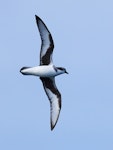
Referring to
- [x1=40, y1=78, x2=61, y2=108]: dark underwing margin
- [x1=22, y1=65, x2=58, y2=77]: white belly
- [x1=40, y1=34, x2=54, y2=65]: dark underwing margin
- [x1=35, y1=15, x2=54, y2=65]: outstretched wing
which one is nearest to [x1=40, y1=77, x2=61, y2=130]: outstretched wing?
[x1=40, y1=78, x2=61, y2=108]: dark underwing margin

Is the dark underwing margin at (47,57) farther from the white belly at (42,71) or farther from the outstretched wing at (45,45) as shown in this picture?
the white belly at (42,71)

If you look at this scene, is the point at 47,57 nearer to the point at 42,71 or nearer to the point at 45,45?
the point at 45,45

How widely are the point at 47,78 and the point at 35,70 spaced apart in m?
2.77

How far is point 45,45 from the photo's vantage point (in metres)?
38.8

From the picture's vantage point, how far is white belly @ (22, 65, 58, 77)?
3694 cm

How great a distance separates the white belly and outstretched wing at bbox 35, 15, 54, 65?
31.7 inches

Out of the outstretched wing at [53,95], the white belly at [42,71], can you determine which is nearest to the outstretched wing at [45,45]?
the white belly at [42,71]

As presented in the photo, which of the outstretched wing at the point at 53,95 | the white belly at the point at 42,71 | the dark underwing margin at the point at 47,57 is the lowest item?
the outstretched wing at the point at 53,95

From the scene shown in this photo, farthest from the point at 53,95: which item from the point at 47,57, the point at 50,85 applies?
the point at 47,57

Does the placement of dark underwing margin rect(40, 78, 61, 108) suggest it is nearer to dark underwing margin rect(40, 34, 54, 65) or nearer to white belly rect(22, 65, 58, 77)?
dark underwing margin rect(40, 34, 54, 65)

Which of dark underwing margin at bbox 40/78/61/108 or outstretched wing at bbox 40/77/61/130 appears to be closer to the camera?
outstretched wing at bbox 40/77/61/130

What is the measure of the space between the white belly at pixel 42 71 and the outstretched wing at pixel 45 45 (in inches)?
31.7

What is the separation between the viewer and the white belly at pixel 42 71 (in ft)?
121

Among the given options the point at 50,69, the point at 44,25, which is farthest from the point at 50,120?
the point at 44,25
